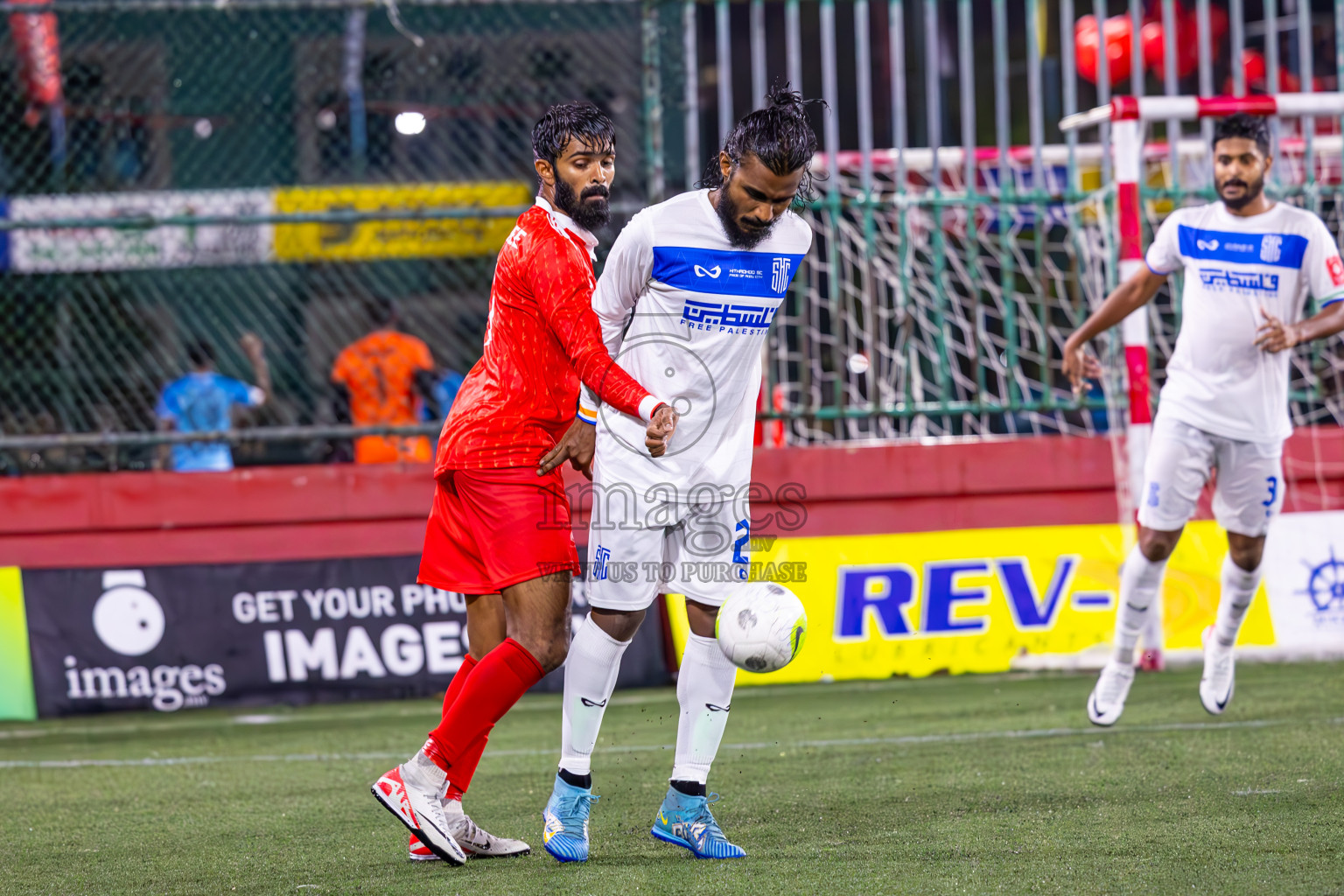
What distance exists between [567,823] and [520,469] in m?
0.99

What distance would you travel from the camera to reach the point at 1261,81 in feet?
48.4

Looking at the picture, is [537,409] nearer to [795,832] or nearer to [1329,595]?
[795,832]

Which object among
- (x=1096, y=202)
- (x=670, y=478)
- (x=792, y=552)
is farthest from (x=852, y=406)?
(x=670, y=478)

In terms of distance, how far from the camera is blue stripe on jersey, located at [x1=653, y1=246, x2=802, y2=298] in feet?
13.8

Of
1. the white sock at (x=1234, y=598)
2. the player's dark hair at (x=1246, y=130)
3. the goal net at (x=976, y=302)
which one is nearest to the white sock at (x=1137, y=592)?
the white sock at (x=1234, y=598)

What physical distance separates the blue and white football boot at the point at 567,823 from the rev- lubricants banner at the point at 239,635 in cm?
420

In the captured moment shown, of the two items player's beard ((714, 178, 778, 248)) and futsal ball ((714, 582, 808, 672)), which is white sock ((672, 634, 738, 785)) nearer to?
futsal ball ((714, 582, 808, 672))

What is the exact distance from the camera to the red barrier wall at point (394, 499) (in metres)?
9.02

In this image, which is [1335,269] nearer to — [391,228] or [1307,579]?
[1307,579]

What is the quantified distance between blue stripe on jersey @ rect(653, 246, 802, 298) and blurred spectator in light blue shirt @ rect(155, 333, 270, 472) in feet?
18.1

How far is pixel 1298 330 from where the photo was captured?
245 inches

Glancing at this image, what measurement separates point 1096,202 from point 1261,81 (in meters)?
6.45

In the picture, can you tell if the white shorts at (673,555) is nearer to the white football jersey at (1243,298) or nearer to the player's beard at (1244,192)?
the white football jersey at (1243,298)

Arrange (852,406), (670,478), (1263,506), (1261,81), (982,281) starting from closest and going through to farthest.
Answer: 1. (670,478)
2. (1263,506)
3. (852,406)
4. (982,281)
5. (1261,81)
